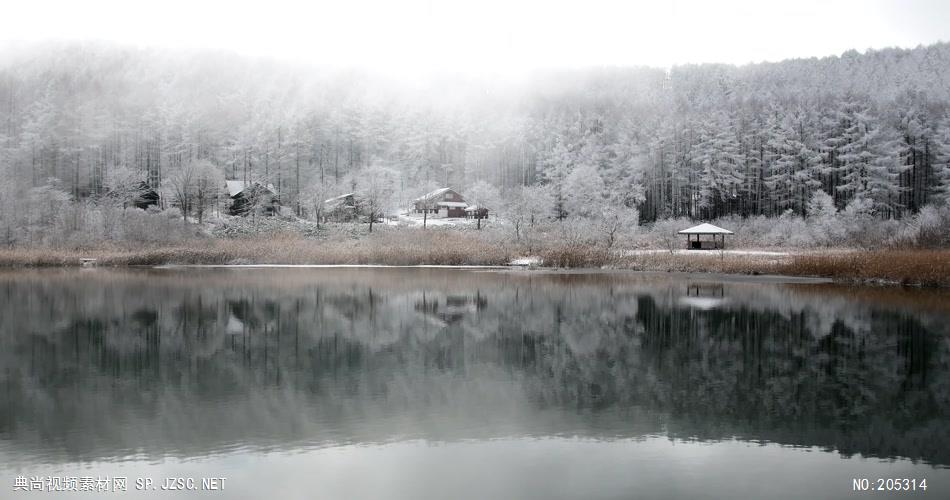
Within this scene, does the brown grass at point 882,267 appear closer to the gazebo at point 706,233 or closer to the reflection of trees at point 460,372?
the reflection of trees at point 460,372

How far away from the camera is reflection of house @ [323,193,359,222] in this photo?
222 ft

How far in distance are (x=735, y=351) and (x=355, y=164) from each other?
83295mm

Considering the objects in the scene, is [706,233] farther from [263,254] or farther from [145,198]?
[145,198]

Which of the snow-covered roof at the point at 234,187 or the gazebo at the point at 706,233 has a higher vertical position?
the snow-covered roof at the point at 234,187

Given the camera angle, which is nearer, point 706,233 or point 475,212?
point 706,233

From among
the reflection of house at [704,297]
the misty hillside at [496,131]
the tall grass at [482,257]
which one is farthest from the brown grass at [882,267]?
the misty hillside at [496,131]

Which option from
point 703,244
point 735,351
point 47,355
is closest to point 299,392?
point 47,355

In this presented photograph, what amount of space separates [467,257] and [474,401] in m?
31.3

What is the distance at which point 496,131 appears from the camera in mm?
96375

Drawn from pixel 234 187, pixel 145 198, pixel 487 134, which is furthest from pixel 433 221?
pixel 487 134

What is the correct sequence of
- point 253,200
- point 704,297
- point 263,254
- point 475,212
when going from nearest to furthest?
point 704,297
point 263,254
point 253,200
point 475,212

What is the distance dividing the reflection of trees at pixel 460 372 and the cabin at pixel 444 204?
49255 mm

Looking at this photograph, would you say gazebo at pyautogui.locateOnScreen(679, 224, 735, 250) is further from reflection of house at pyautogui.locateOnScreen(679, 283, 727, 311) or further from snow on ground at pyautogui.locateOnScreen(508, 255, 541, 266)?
reflection of house at pyautogui.locateOnScreen(679, 283, 727, 311)

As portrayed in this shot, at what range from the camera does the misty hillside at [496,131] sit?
69500mm
